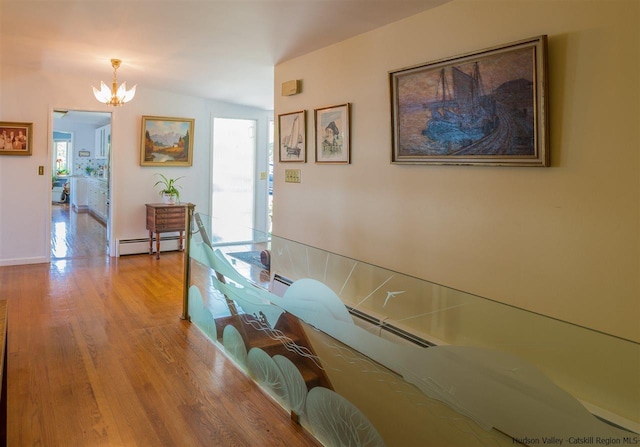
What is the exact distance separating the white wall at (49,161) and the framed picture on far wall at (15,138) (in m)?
0.07

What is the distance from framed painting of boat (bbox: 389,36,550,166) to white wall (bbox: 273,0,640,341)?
0.23 feet

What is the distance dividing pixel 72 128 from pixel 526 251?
40.5ft

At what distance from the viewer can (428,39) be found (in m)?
2.83

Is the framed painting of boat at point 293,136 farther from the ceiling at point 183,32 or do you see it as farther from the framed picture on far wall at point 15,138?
the framed picture on far wall at point 15,138

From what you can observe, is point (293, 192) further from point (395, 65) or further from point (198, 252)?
point (395, 65)

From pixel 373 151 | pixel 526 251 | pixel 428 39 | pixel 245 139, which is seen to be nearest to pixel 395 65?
pixel 428 39

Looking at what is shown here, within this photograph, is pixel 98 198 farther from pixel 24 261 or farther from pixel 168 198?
pixel 24 261

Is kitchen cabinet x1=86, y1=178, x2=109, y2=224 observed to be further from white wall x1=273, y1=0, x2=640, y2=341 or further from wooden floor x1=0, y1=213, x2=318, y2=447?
white wall x1=273, y1=0, x2=640, y2=341

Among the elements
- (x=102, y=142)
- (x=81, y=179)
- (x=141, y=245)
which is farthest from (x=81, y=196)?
(x=141, y=245)

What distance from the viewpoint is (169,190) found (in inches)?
258

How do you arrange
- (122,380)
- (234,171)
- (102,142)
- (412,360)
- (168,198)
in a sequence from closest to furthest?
1. (412,360)
2. (122,380)
3. (168,198)
4. (234,171)
5. (102,142)

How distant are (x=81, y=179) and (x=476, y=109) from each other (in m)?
11.1

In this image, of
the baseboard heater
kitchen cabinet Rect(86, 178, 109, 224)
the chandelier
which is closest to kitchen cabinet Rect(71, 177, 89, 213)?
kitchen cabinet Rect(86, 178, 109, 224)

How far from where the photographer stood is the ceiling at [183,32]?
3.01 m
